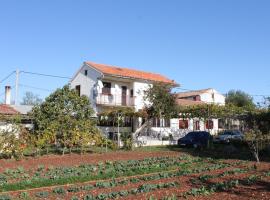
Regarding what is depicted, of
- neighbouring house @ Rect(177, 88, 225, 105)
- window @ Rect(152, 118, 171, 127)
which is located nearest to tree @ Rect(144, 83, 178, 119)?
window @ Rect(152, 118, 171, 127)

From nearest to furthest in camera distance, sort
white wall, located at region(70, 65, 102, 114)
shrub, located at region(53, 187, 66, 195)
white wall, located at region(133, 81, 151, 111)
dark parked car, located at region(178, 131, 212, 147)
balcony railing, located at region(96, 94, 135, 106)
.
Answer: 1. shrub, located at region(53, 187, 66, 195)
2. dark parked car, located at region(178, 131, 212, 147)
3. balcony railing, located at region(96, 94, 135, 106)
4. white wall, located at region(70, 65, 102, 114)
5. white wall, located at region(133, 81, 151, 111)

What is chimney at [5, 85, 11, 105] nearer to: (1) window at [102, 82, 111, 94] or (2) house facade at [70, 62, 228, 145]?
(2) house facade at [70, 62, 228, 145]

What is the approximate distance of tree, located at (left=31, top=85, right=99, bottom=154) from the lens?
25234mm

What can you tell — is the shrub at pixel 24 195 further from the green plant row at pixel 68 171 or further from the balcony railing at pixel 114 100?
the balcony railing at pixel 114 100

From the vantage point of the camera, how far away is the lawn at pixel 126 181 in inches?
439

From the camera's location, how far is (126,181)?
13.5 meters

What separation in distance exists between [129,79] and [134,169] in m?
25.2

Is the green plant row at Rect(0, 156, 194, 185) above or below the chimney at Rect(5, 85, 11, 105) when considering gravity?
below

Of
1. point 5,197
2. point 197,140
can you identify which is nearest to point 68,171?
point 5,197

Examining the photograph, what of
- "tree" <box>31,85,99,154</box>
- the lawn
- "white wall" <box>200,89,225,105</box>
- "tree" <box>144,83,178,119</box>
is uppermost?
"white wall" <box>200,89,225,105</box>

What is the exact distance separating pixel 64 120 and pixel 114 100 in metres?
15.4

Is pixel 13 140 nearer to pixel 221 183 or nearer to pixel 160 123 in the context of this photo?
pixel 221 183

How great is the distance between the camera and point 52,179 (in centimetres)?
1464

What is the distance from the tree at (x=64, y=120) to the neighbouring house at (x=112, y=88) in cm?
1135
